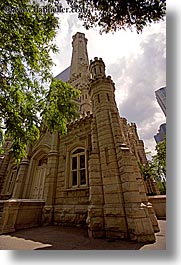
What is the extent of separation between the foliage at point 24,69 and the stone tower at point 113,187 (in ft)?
3.90

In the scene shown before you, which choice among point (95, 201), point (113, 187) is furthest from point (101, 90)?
point (95, 201)

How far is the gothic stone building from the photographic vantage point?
10.6ft

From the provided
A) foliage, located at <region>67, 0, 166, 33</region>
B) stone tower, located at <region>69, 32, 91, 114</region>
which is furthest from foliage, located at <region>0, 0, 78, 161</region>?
stone tower, located at <region>69, 32, 91, 114</region>

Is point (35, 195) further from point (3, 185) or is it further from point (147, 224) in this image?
point (147, 224)

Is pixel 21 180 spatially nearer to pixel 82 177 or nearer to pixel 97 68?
pixel 82 177

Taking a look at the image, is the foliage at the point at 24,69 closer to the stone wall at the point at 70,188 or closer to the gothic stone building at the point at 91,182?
the gothic stone building at the point at 91,182

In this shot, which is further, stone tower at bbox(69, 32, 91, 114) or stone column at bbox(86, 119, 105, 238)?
stone tower at bbox(69, 32, 91, 114)

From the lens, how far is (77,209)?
195 inches

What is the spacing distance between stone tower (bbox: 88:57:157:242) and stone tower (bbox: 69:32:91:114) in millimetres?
9979

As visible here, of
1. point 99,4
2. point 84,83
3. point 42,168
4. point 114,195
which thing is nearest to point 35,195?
point 42,168

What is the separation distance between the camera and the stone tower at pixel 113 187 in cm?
302

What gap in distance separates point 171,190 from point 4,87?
12.8ft

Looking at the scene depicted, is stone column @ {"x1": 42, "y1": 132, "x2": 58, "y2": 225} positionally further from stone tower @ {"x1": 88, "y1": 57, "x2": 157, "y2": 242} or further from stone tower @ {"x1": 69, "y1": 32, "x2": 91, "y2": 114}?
stone tower @ {"x1": 69, "y1": 32, "x2": 91, "y2": 114}

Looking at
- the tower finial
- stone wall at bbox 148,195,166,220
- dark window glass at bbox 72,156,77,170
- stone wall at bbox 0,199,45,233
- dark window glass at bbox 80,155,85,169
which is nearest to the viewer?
stone wall at bbox 0,199,45,233
